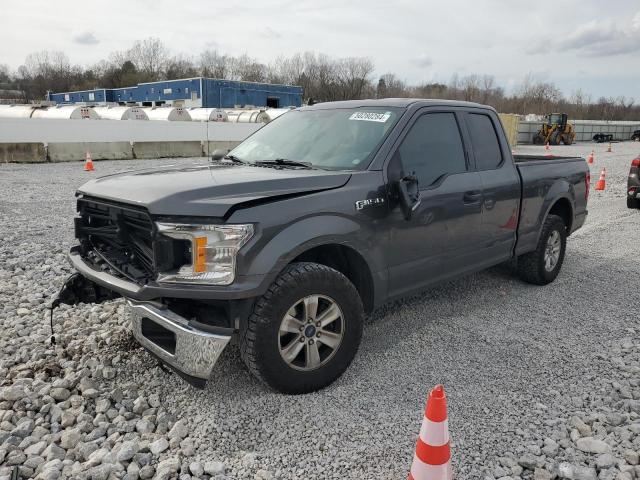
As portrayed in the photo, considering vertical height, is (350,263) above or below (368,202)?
below

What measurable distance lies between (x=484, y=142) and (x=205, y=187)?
9.21 feet

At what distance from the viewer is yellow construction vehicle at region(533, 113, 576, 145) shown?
3750 centimetres

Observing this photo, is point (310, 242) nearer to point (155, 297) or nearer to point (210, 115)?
point (155, 297)

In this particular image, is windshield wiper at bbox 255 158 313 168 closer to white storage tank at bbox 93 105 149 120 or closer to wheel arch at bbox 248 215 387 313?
wheel arch at bbox 248 215 387 313

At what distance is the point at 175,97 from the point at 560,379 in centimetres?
5903

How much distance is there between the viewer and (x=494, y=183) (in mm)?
4668

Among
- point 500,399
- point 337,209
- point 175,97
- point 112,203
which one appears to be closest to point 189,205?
point 112,203

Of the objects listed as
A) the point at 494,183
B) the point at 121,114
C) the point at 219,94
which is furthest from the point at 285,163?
the point at 219,94

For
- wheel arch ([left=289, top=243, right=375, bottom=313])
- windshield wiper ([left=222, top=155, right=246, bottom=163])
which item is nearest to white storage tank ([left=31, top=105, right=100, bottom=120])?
windshield wiper ([left=222, top=155, right=246, bottom=163])

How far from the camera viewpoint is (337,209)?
336 centimetres

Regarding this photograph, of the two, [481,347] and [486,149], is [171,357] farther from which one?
[486,149]

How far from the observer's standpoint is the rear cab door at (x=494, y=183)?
4609mm

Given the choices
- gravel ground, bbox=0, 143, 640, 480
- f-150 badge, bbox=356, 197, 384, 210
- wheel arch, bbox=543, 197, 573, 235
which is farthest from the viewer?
wheel arch, bbox=543, 197, 573, 235

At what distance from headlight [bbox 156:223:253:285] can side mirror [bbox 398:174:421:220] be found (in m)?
1.25
